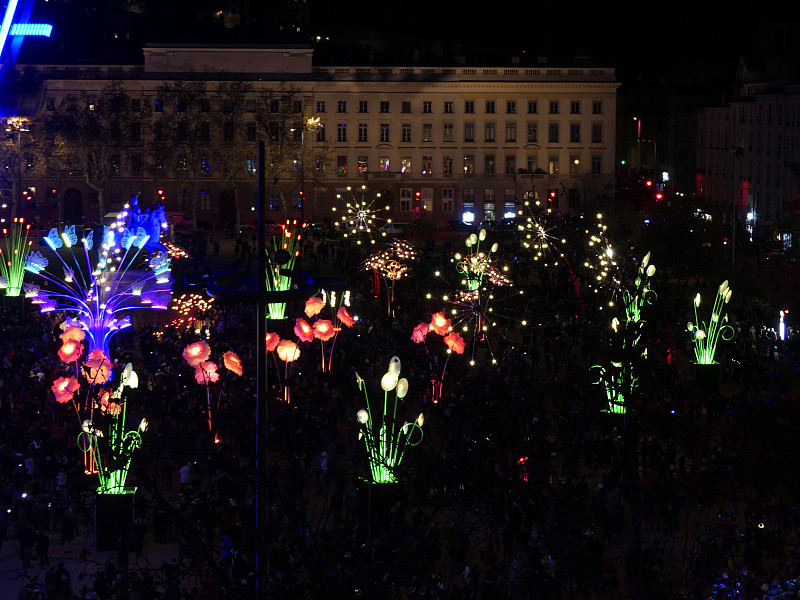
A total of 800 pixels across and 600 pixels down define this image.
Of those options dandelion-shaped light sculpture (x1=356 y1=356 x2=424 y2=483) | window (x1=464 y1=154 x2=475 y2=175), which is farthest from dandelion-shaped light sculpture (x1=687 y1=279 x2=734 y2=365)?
window (x1=464 y1=154 x2=475 y2=175)

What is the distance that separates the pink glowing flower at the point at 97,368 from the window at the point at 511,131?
55398 mm

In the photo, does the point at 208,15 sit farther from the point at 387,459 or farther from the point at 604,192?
the point at 387,459

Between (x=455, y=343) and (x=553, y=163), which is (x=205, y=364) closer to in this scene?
(x=455, y=343)

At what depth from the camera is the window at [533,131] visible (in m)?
79.9

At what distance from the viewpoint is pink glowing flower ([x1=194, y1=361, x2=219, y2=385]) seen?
90.5ft

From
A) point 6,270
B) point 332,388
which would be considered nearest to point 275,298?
point 332,388

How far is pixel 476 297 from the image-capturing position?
37.8 m

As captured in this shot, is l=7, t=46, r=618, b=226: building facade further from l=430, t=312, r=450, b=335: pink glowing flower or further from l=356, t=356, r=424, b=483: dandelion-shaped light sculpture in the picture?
l=356, t=356, r=424, b=483: dandelion-shaped light sculpture

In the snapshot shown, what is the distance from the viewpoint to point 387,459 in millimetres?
22891

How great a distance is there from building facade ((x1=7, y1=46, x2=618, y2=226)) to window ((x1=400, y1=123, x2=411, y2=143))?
0.06m

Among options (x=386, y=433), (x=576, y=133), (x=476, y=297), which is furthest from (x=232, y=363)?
(x=576, y=133)

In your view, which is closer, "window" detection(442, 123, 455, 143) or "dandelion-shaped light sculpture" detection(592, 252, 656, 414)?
"dandelion-shaped light sculpture" detection(592, 252, 656, 414)

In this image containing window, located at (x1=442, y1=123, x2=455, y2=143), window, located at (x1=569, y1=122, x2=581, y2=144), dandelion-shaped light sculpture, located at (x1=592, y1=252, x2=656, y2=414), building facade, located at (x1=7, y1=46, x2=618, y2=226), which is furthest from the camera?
window, located at (x1=569, y1=122, x2=581, y2=144)

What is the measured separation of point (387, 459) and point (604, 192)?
57908mm
